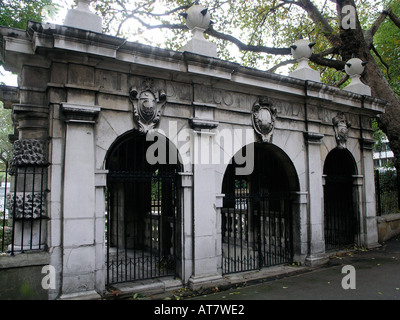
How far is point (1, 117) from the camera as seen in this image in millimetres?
34406

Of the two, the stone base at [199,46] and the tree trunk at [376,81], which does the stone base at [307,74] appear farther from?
the tree trunk at [376,81]

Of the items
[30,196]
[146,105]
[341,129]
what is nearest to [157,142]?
[146,105]

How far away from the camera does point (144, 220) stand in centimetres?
886

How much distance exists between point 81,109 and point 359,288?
5667 millimetres

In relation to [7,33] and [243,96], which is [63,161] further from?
[243,96]

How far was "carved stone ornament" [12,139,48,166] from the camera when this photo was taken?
4645 mm

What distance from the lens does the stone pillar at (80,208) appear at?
4.55 metres

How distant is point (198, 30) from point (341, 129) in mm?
4832

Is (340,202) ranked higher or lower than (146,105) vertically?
lower

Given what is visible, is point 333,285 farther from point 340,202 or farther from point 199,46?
point 199,46

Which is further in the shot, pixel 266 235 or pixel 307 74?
pixel 266 235

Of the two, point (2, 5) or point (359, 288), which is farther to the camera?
point (2, 5)

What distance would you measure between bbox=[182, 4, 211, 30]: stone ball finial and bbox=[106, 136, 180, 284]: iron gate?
2506 millimetres
